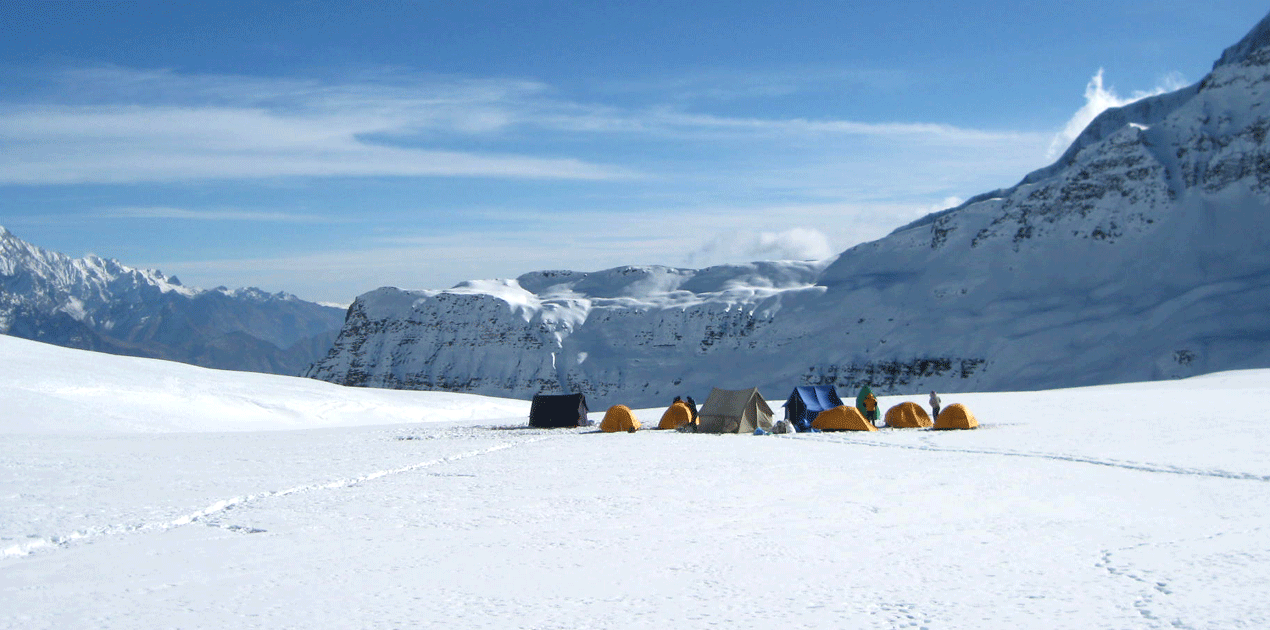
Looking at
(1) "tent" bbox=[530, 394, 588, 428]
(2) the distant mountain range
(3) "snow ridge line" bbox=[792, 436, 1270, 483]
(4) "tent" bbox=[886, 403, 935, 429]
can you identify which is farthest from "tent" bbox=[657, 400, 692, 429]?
(2) the distant mountain range

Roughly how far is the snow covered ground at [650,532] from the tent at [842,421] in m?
3.59

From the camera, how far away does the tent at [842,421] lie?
29109mm

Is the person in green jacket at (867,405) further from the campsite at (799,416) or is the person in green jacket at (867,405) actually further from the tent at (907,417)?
the tent at (907,417)

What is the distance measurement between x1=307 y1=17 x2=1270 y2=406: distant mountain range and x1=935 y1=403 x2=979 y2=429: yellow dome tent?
5994 cm

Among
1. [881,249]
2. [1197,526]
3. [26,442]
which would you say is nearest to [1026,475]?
[1197,526]

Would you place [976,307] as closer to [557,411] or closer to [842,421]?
[557,411]

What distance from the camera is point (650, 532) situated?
39.2 ft

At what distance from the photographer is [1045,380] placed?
8606cm

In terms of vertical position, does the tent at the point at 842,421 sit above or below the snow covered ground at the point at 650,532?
above

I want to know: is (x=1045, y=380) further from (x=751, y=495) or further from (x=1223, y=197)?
(x=751, y=495)

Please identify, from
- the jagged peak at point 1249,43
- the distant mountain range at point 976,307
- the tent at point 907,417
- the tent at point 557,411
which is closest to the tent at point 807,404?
the tent at point 907,417

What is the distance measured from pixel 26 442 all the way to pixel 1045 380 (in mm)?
83709

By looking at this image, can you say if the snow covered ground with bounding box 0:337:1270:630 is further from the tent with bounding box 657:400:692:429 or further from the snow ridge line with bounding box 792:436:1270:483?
the tent with bounding box 657:400:692:429

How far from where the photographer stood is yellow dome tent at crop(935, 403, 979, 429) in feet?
93.1
